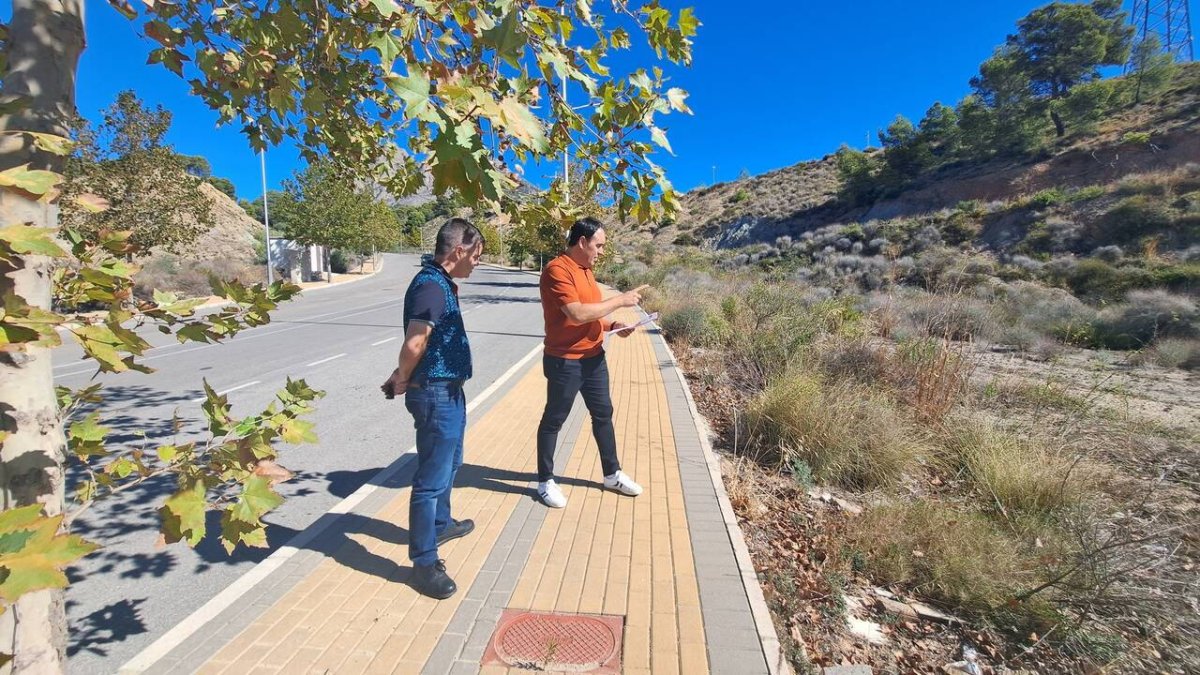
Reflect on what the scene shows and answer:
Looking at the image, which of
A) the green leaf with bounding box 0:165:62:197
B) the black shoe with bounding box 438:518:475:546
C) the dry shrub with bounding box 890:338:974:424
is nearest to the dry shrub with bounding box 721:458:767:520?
the black shoe with bounding box 438:518:475:546

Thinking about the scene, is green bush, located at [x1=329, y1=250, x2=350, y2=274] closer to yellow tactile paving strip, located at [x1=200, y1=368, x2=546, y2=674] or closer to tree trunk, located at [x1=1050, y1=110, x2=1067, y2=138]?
yellow tactile paving strip, located at [x1=200, y1=368, x2=546, y2=674]

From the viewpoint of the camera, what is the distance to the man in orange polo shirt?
3406mm

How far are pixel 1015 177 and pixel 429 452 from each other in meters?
40.5

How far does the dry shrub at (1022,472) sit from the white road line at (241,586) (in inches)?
182

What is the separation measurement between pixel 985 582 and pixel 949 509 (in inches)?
34.5

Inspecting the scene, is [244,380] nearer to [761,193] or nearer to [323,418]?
[323,418]

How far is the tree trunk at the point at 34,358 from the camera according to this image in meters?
1.31

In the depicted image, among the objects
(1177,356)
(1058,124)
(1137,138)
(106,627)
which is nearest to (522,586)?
(106,627)

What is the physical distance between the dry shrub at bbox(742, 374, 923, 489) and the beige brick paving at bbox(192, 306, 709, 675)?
1009 millimetres

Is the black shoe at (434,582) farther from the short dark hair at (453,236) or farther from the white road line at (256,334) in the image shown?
the white road line at (256,334)

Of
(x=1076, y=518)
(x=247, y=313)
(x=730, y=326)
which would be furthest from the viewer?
(x=730, y=326)

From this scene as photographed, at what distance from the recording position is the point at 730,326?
979 centimetres

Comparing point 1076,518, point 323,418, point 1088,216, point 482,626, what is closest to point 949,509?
point 1076,518

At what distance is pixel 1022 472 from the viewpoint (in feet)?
12.8
